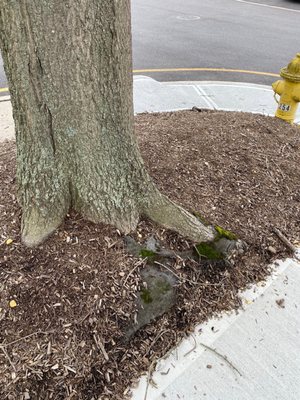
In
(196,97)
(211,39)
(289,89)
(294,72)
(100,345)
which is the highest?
(294,72)

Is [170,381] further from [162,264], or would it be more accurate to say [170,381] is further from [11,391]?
[11,391]

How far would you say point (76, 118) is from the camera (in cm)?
195

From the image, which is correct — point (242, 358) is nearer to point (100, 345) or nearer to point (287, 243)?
point (100, 345)

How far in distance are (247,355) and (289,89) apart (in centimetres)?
290

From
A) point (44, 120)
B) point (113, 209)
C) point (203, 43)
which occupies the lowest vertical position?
point (203, 43)

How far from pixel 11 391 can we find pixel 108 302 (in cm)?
63

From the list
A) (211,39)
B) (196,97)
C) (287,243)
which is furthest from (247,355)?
(211,39)

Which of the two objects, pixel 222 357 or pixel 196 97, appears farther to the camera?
pixel 196 97

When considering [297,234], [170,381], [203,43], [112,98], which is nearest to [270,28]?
[203,43]

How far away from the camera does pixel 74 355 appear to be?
1.90 metres

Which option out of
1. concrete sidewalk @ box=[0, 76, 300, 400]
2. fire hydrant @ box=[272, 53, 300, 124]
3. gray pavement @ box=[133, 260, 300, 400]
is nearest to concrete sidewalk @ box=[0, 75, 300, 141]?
fire hydrant @ box=[272, 53, 300, 124]

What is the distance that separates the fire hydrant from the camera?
373cm

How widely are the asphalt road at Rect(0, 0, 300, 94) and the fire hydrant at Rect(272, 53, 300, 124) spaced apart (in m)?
2.64

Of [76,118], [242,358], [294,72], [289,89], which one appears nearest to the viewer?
[76,118]
